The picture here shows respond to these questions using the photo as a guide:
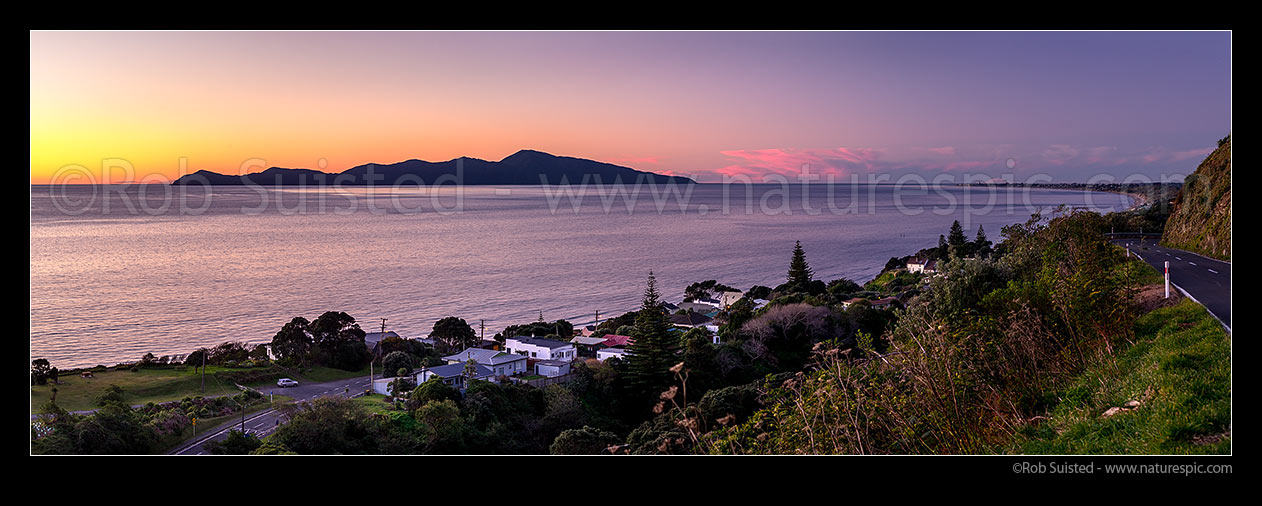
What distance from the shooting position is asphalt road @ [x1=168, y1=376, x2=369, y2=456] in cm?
1007

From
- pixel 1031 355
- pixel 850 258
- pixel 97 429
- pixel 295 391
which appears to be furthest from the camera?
pixel 850 258

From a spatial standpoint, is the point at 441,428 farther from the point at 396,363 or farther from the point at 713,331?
the point at 713,331

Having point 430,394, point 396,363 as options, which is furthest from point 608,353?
point 430,394

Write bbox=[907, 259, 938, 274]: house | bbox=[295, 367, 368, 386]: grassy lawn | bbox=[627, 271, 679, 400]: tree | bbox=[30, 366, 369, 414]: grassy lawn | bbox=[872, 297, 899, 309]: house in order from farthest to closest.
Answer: bbox=[907, 259, 938, 274]: house → bbox=[872, 297, 899, 309]: house → bbox=[295, 367, 368, 386]: grassy lawn → bbox=[627, 271, 679, 400]: tree → bbox=[30, 366, 369, 414]: grassy lawn

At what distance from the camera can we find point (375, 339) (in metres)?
19.7

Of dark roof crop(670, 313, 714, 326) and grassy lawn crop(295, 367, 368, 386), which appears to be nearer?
grassy lawn crop(295, 367, 368, 386)

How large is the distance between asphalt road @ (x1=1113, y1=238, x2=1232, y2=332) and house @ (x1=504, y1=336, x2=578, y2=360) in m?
12.9

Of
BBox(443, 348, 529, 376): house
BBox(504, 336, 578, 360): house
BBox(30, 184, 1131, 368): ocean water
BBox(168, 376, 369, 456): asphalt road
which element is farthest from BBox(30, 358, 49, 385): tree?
BBox(504, 336, 578, 360): house

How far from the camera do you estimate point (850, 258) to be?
4081 centimetres

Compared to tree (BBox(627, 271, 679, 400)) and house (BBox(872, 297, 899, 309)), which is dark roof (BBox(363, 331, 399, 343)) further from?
house (BBox(872, 297, 899, 309))
